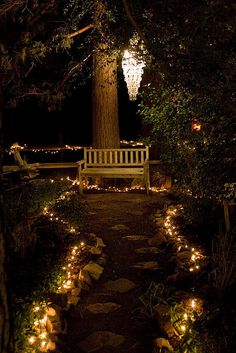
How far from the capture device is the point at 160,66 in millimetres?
3441

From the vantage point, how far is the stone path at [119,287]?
3920 mm

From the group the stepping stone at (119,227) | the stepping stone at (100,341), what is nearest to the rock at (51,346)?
the stepping stone at (100,341)

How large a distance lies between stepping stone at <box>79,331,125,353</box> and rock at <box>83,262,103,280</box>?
1.20 metres

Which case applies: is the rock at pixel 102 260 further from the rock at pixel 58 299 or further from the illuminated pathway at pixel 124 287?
the rock at pixel 58 299

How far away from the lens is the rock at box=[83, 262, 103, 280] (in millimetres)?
5238

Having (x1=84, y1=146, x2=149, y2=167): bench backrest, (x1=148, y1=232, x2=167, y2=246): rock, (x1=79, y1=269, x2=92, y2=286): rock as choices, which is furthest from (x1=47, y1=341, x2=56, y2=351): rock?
(x1=84, y1=146, x2=149, y2=167): bench backrest

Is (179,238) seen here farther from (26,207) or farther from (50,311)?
(50,311)

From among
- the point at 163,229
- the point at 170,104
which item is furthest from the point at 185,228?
the point at 170,104

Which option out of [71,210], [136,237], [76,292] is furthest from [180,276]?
[71,210]

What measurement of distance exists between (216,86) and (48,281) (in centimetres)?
251

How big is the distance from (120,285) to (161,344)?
1.49 meters

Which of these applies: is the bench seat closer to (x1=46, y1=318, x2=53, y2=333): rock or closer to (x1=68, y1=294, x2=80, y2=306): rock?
(x1=68, y1=294, x2=80, y2=306): rock

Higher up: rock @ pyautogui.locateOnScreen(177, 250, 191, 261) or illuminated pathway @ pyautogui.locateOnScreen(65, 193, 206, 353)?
rock @ pyautogui.locateOnScreen(177, 250, 191, 261)

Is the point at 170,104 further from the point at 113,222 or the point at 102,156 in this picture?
the point at 102,156
